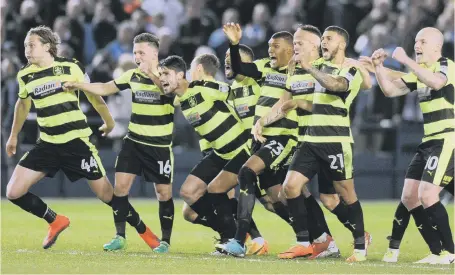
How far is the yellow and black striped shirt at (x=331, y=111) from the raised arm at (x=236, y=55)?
92 cm

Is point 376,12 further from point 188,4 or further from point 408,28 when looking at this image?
point 188,4

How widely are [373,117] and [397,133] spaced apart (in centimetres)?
49

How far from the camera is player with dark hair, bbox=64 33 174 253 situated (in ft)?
41.3

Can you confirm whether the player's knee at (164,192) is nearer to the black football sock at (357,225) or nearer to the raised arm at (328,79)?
the black football sock at (357,225)

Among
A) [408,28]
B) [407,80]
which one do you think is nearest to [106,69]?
[408,28]

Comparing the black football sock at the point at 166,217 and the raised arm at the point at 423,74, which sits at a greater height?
the raised arm at the point at 423,74

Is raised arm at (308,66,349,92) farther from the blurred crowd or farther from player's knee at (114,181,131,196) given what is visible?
the blurred crowd

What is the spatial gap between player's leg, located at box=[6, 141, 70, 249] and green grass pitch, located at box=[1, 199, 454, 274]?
0.26m

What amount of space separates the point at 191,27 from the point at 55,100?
8.61 metres

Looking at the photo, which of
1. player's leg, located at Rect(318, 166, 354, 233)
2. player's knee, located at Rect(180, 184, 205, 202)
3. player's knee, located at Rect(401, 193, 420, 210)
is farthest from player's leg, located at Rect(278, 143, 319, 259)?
player's knee, located at Rect(180, 184, 205, 202)

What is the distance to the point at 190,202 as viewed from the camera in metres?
12.7

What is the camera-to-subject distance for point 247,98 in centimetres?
1294

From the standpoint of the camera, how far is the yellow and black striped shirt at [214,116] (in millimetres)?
12555

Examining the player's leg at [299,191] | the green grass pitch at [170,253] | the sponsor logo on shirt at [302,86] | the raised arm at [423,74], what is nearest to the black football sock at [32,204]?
the green grass pitch at [170,253]
